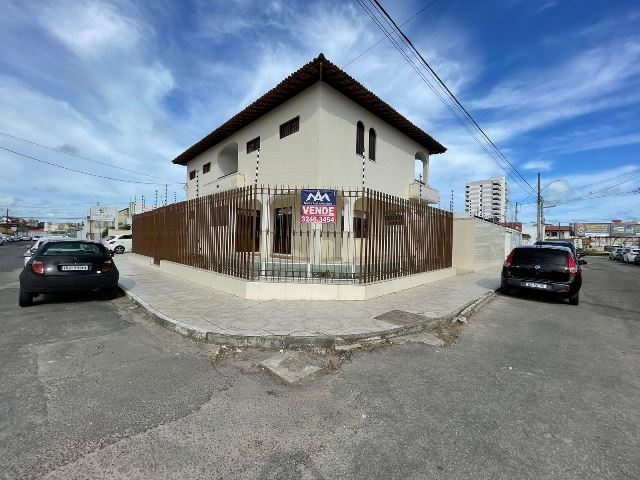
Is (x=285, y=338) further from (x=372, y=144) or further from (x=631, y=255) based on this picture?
(x=631, y=255)

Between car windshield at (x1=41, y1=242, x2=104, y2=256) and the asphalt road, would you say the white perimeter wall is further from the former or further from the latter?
car windshield at (x1=41, y1=242, x2=104, y2=256)

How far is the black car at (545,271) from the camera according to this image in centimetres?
805

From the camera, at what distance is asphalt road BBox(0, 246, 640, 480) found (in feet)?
7.42

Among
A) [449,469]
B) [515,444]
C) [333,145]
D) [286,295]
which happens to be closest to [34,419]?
[449,469]

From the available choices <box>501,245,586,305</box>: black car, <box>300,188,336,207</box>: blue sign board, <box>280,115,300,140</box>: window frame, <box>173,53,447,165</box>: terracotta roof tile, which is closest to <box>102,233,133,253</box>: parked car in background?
<box>173,53,447,165</box>: terracotta roof tile

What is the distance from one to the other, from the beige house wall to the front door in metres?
4.82

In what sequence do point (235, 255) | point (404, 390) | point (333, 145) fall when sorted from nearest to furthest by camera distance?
point (404, 390) < point (235, 255) < point (333, 145)

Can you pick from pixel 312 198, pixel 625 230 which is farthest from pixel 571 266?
pixel 625 230

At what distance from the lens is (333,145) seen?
1305 centimetres

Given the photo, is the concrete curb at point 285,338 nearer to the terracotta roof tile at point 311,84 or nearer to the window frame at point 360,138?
the terracotta roof tile at point 311,84

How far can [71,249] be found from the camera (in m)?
7.18

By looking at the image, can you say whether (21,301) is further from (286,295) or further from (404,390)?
(404,390)

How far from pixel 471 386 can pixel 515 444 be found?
102 cm

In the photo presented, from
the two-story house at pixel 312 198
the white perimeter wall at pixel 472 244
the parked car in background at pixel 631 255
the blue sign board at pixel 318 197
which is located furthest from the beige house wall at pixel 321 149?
the parked car in background at pixel 631 255
